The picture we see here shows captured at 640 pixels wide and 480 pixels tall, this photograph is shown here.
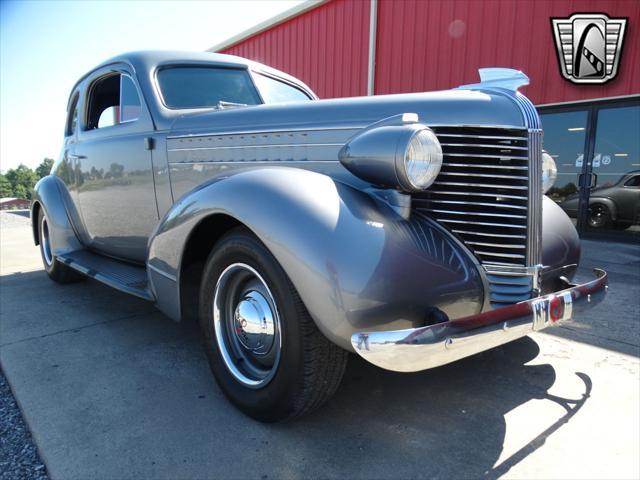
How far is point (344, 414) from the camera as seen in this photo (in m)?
2.04

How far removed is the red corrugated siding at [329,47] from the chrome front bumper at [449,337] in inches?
307

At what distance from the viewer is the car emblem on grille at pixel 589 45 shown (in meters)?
6.18

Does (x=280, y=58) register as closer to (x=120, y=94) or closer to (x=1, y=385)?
(x=120, y=94)

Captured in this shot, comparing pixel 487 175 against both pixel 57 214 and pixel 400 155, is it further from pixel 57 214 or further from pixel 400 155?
pixel 57 214

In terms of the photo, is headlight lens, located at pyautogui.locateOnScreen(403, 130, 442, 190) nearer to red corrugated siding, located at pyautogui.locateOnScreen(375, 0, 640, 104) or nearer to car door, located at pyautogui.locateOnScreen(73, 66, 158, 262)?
car door, located at pyautogui.locateOnScreen(73, 66, 158, 262)

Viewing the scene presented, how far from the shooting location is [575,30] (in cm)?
641

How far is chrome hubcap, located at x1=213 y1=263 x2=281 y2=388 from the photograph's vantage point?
1.92 m

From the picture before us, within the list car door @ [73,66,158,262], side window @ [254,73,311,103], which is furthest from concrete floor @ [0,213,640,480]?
side window @ [254,73,311,103]

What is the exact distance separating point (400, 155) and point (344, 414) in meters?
1.18

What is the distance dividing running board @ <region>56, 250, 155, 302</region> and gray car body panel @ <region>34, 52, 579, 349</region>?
0.67ft

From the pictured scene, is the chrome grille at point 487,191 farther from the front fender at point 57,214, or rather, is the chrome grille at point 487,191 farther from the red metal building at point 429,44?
the red metal building at point 429,44

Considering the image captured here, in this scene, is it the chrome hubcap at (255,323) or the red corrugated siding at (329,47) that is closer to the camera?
the chrome hubcap at (255,323)

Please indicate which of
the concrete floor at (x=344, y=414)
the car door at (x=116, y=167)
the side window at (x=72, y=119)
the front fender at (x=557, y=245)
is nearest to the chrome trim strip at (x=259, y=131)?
the car door at (x=116, y=167)

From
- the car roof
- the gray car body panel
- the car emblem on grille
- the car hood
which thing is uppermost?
the car emblem on grille
